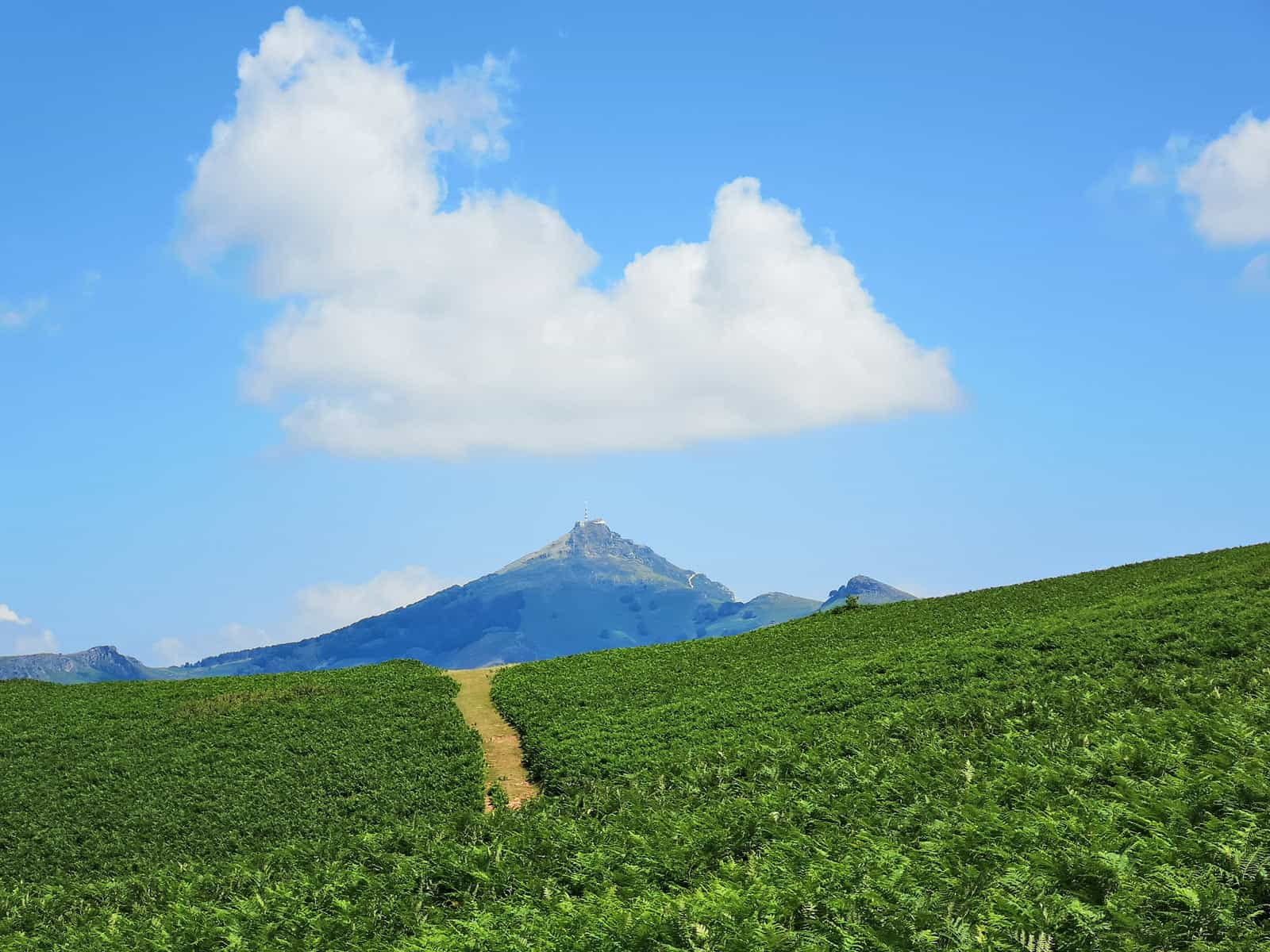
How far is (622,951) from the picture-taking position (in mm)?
13133

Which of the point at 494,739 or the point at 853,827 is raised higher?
the point at 853,827

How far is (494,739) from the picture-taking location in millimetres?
37688

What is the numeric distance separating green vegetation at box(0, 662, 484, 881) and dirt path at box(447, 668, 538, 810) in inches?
25.8

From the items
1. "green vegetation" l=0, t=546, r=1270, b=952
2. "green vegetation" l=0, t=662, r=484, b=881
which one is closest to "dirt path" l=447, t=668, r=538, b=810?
"green vegetation" l=0, t=662, r=484, b=881

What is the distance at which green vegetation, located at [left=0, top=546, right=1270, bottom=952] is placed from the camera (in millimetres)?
12023

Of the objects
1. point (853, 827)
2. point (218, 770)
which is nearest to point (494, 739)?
point (218, 770)

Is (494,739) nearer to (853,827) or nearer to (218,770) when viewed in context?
(218,770)

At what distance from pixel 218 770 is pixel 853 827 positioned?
27867 millimetres

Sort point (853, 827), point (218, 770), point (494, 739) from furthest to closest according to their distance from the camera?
1. point (494, 739)
2. point (218, 770)
3. point (853, 827)

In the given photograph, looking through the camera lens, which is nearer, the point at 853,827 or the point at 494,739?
the point at 853,827

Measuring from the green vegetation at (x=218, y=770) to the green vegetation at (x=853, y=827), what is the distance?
1.20m

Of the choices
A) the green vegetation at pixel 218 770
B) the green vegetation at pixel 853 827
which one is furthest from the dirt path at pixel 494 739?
the green vegetation at pixel 853 827

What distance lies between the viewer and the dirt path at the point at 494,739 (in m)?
32.2

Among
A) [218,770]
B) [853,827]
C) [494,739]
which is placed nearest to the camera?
[853,827]
